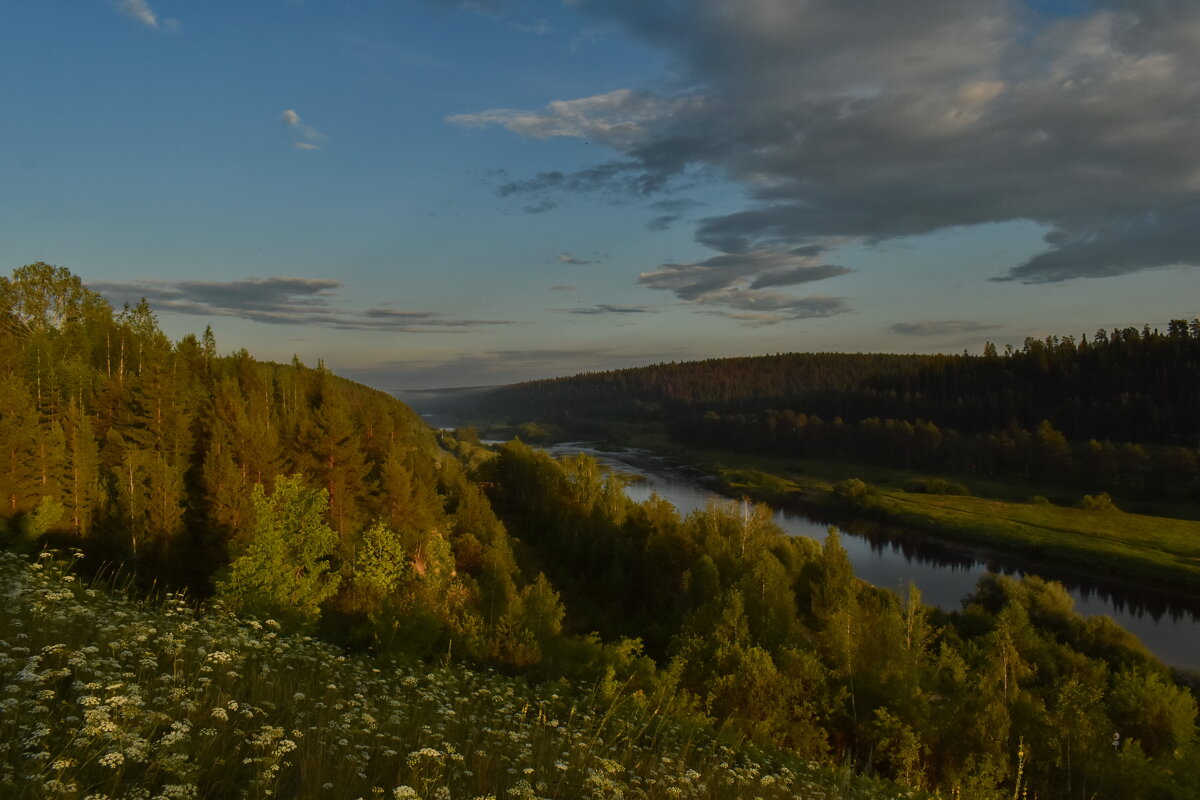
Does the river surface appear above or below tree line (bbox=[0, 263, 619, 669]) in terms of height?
below

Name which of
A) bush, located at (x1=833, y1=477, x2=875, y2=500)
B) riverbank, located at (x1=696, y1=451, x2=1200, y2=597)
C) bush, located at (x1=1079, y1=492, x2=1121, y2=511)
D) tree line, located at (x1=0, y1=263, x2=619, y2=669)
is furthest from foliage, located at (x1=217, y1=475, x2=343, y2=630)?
bush, located at (x1=1079, y1=492, x2=1121, y2=511)

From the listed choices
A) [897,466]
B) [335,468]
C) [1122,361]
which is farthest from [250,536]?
[1122,361]

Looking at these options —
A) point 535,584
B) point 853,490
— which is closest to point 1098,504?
point 853,490

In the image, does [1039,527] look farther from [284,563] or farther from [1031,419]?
[284,563]

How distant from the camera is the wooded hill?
318 ft

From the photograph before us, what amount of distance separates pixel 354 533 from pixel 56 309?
43939 millimetres

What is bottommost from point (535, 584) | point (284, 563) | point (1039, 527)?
point (1039, 527)

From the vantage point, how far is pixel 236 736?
5.75 m

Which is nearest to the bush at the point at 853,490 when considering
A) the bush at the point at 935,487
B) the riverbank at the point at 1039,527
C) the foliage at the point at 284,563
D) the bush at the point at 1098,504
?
the riverbank at the point at 1039,527

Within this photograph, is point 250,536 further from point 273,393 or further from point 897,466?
point 897,466

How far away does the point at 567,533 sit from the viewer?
181ft

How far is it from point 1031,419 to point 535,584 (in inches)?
5318

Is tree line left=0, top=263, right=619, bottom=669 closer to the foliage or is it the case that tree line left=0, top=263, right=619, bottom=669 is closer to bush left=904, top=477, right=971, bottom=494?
the foliage

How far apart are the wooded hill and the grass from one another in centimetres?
10859
